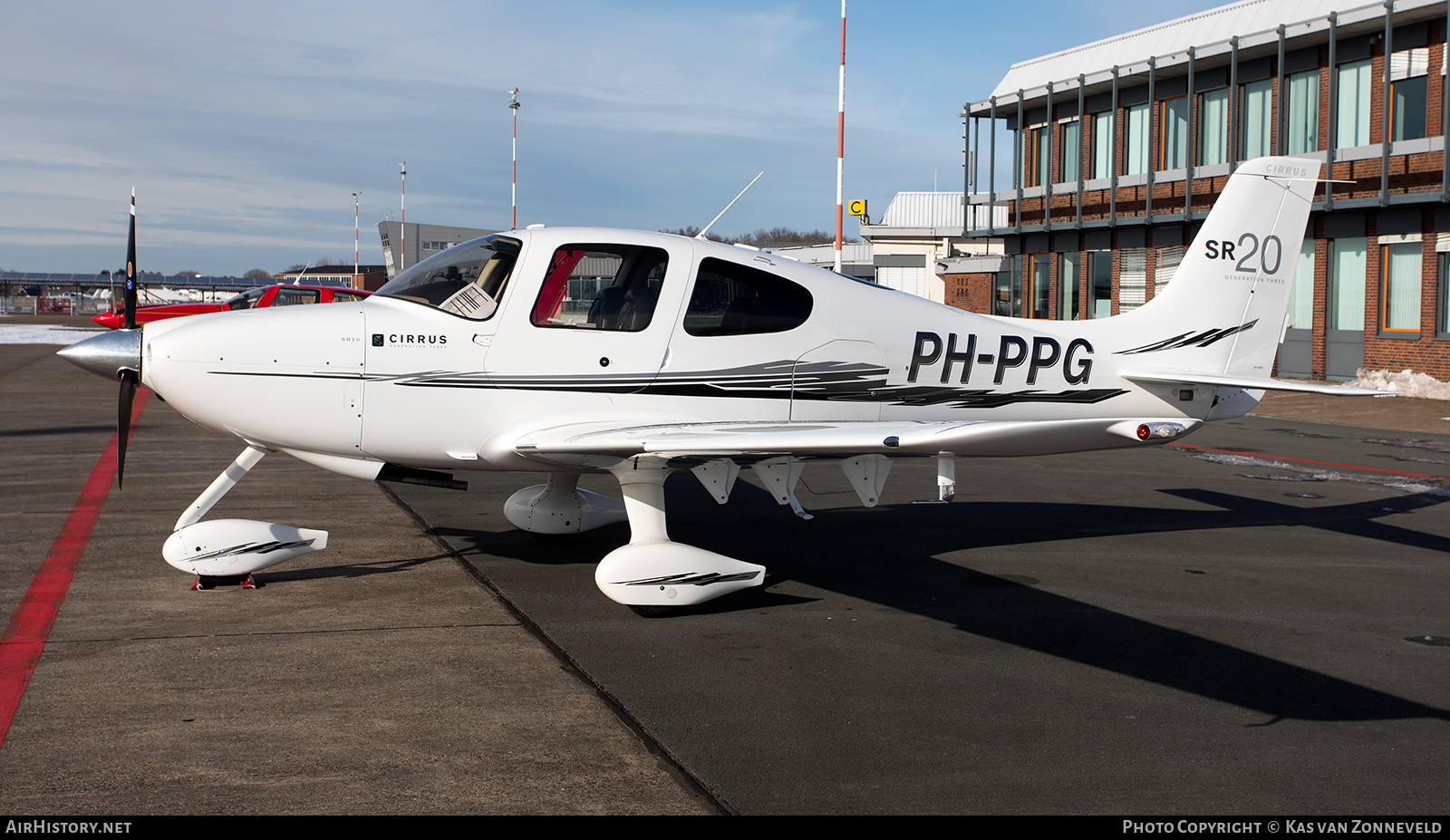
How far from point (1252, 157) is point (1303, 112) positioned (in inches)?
60.0

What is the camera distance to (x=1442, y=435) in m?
15.6

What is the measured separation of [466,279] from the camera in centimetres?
641

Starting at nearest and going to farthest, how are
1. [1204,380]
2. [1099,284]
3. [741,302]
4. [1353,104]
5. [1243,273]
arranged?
[741,302] < [1204,380] < [1243,273] < [1353,104] < [1099,284]

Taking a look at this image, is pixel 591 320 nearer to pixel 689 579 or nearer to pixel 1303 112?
pixel 689 579

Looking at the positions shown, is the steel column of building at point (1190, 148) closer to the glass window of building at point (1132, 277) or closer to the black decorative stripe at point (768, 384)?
the glass window of building at point (1132, 277)

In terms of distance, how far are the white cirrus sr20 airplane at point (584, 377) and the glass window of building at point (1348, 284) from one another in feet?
60.3

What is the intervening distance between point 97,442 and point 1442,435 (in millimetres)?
18698

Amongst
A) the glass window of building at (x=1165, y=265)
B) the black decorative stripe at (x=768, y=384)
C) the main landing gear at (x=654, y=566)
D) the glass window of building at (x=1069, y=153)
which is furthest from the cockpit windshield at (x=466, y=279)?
the glass window of building at (x=1069, y=153)

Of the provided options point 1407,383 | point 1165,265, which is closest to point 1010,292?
Answer: point 1165,265

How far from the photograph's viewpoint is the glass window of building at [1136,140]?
27.0 m

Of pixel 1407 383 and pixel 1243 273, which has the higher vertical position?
pixel 1243 273

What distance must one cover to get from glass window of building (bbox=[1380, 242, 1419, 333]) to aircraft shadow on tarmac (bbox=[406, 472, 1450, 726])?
13.6m

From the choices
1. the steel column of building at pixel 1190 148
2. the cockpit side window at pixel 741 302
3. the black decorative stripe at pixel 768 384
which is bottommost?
the black decorative stripe at pixel 768 384
